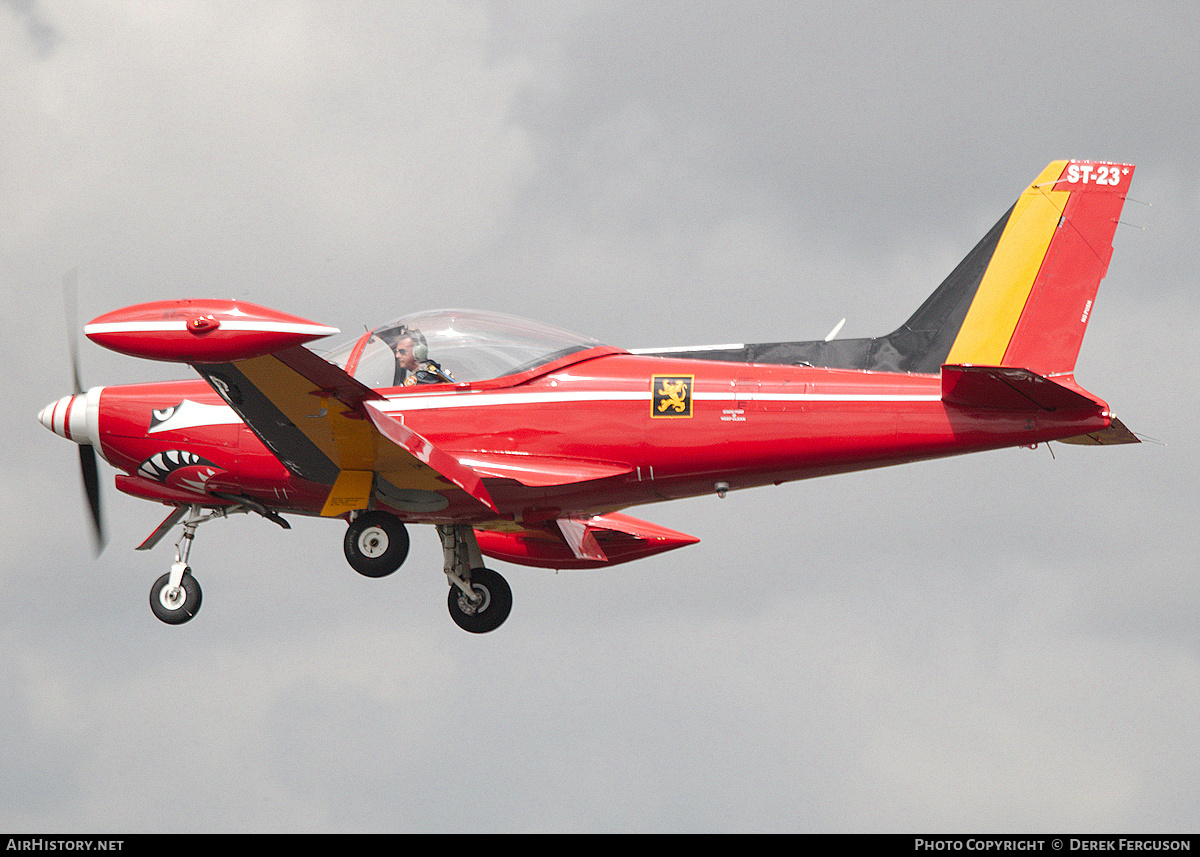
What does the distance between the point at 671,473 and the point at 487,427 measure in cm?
206

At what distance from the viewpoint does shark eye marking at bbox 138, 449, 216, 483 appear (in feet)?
52.7

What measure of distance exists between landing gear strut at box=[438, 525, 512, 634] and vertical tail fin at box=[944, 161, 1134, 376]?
250 inches

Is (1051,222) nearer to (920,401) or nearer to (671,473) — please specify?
(920,401)

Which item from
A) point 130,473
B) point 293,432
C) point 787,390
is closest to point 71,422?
point 130,473

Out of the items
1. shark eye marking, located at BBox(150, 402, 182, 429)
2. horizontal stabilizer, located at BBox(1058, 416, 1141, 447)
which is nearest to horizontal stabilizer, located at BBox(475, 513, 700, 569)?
shark eye marking, located at BBox(150, 402, 182, 429)

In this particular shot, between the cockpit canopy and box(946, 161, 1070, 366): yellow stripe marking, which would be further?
box(946, 161, 1070, 366): yellow stripe marking

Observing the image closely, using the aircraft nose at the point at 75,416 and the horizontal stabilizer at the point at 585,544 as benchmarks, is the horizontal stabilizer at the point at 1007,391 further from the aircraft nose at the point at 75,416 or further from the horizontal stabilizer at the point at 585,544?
the aircraft nose at the point at 75,416

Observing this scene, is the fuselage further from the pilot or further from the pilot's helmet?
the pilot's helmet

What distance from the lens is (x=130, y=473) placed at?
54.2 feet

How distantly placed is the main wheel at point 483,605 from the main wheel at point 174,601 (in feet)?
10.3

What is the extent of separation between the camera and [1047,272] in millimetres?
17016

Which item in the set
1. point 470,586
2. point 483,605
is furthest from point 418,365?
point 483,605

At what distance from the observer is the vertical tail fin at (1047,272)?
16406 millimetres

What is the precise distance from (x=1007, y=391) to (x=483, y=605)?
6.92m
